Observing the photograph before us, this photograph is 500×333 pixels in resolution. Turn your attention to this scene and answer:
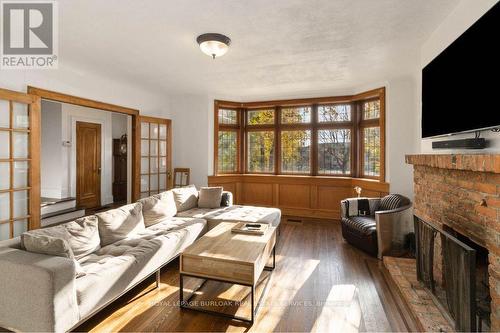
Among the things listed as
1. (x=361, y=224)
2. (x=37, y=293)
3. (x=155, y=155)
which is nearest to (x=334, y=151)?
(x=361, y=224)

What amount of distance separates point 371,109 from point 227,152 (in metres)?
3.14

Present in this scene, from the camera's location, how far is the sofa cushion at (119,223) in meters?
2.65

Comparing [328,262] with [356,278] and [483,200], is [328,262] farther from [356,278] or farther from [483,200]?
[483,200]

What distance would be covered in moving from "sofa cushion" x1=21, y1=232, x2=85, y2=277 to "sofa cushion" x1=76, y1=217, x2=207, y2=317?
0.48 feet

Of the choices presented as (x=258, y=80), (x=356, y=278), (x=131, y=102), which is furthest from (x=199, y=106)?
(x=356, y=278)

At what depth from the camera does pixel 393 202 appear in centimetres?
385

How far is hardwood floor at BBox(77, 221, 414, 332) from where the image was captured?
6.63 feet

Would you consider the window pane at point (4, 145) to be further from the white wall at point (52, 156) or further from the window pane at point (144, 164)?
the white wall at point (52, 156)

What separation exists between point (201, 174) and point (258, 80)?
2.37 meters

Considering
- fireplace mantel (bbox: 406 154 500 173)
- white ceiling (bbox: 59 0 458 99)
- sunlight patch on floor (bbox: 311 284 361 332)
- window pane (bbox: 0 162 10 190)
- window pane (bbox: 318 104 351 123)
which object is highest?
white ceiling (bbox: 59 0 458 99)

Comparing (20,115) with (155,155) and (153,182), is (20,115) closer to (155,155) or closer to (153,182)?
(155,155)

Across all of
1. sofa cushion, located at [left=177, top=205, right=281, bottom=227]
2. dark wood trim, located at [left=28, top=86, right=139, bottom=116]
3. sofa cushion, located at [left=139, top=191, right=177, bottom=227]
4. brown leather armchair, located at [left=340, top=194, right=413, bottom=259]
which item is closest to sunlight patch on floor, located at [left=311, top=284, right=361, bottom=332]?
brown leather armchair, located at [left=340, top=194, right=413, bottom=259]

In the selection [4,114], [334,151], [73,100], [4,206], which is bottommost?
[4,206]

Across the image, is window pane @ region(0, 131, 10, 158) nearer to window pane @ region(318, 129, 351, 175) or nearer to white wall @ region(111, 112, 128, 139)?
white wall @ region(111, 112, 128, 139)
